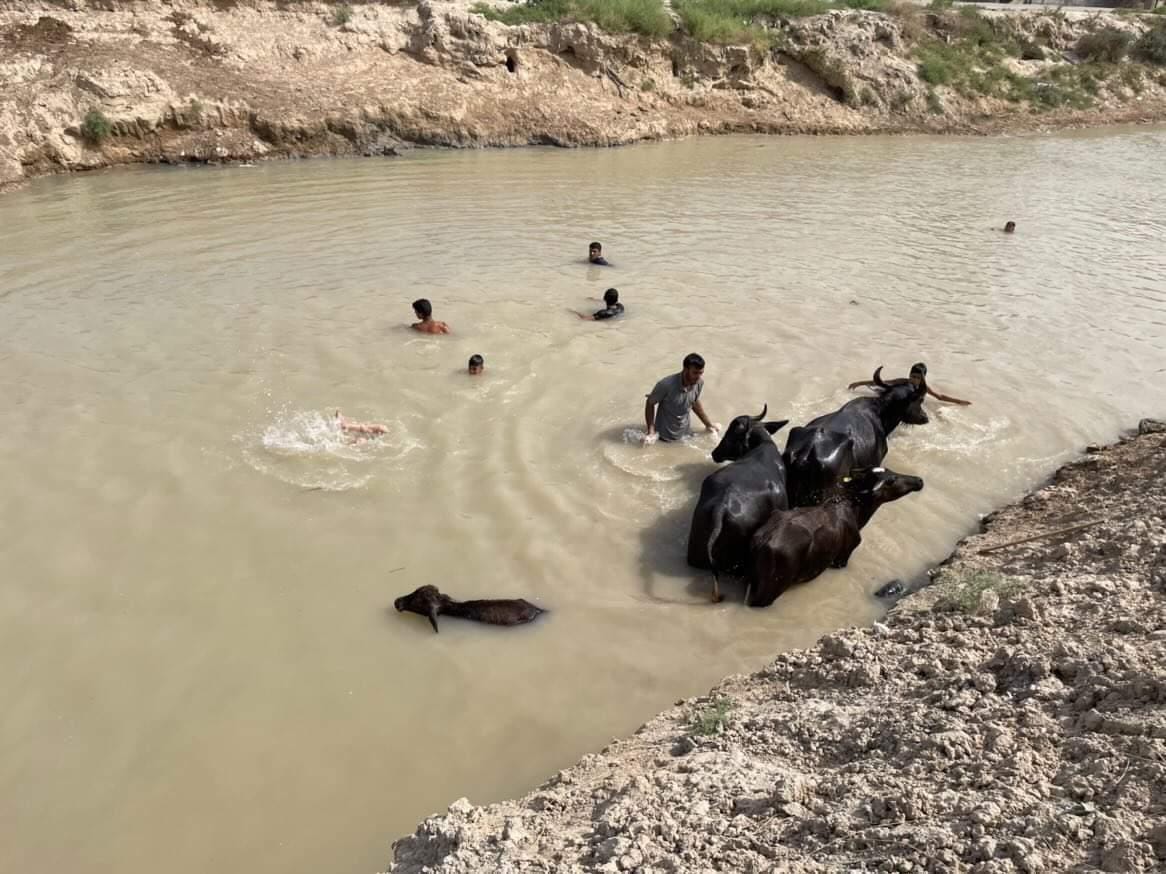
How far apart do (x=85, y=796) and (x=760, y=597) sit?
3883mm

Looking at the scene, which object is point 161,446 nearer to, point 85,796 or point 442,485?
point 442,485

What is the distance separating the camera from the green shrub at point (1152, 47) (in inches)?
1291

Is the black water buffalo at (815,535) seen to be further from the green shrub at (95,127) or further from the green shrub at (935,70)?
the green shrub at (935,70)

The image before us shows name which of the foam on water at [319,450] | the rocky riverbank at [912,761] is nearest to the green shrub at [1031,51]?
the rocky riverbank at [912,761]

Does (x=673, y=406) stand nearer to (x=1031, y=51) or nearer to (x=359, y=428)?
(x=359, y=428)

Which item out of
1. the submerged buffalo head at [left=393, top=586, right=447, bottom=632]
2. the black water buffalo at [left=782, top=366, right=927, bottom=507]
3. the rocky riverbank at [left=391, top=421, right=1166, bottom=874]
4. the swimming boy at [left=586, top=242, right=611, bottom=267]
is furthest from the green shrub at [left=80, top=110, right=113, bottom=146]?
the rocky riverbank at [left=391, top=421, right=1166, bottom=874]

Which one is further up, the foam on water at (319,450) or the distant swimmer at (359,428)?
the distant swimmer at (359,428)

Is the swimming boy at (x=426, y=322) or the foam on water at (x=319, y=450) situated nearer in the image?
the foam on water at (x=319, y=450)

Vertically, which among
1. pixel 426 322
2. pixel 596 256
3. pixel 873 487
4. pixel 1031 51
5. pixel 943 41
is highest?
pixel 943 41

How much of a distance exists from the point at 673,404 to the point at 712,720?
3481mm

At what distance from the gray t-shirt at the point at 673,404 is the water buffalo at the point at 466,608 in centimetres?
253

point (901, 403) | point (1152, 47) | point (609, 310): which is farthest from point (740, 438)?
point (1152, 47)

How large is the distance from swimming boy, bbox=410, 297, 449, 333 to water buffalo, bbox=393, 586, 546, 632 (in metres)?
4.52

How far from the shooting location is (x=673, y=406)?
6.94m
